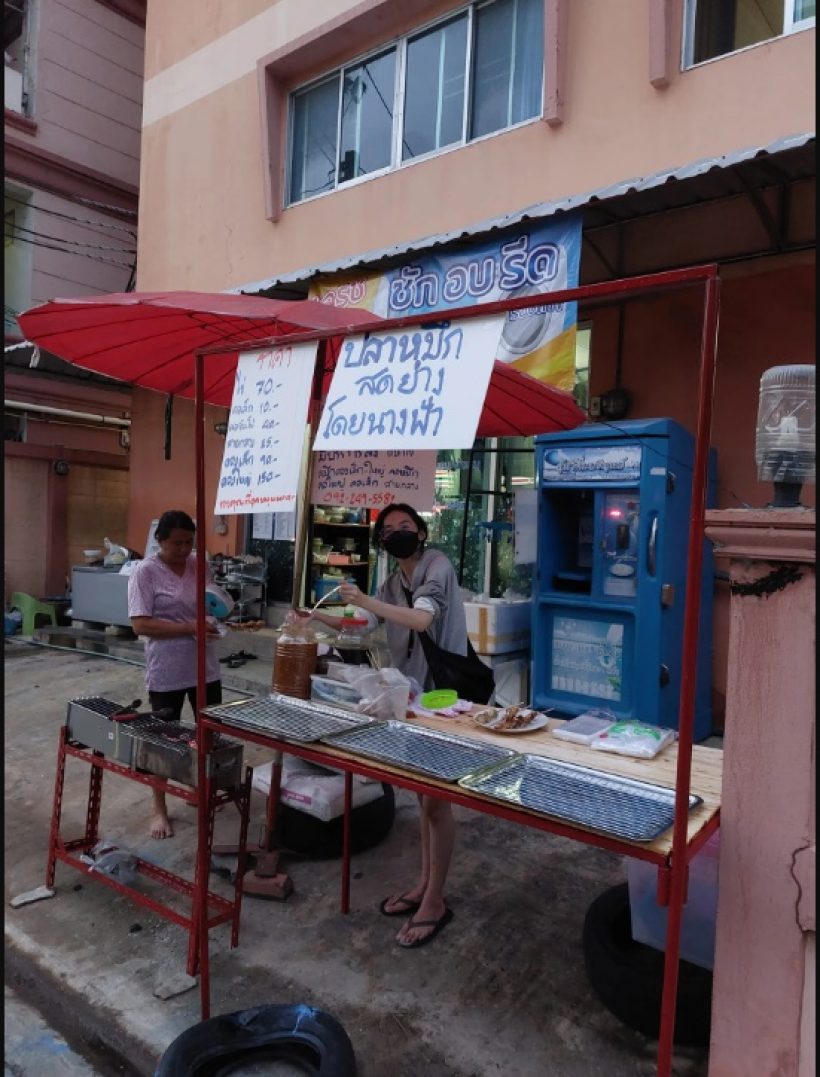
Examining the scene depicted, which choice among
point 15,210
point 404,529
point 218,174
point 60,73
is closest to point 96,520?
point 15,210

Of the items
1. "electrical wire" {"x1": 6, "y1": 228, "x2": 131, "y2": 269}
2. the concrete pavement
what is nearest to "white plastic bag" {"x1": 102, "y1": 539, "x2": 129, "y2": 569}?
"electrical wire" {"x1": 6, "y1": 228, "x2": 131, "y2": 269}

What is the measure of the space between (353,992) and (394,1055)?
0.35 meters

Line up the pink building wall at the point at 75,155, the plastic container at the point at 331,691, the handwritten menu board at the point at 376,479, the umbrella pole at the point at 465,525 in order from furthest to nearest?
the pink building wall at the point at 75,155, the umbrella pole at the point at 465,525, the handwritten menu board at the point at 376,479, the plastic container at the point at 331,691

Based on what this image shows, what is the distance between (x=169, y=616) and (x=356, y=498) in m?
1.26

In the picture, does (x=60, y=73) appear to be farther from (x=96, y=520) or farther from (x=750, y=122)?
(x=750, y=122)

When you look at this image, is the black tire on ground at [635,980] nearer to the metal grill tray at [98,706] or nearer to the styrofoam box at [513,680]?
the metal grill tray at [98,706]

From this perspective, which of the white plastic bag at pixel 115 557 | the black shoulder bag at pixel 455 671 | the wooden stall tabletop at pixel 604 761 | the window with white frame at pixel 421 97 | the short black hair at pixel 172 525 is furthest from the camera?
the white plastic bag at pixel 115 557

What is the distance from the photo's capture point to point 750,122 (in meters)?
5.01

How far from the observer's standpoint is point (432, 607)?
3176 millimetres

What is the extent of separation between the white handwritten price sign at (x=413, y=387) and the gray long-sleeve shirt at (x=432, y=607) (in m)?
0.99

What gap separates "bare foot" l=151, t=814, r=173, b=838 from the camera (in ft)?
13.8

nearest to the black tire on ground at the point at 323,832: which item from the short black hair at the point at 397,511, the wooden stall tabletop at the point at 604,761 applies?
the wooden stall tabletop at the point at 604,761

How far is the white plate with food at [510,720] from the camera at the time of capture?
112 inches

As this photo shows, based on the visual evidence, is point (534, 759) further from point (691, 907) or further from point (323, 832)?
point (323, 832)
